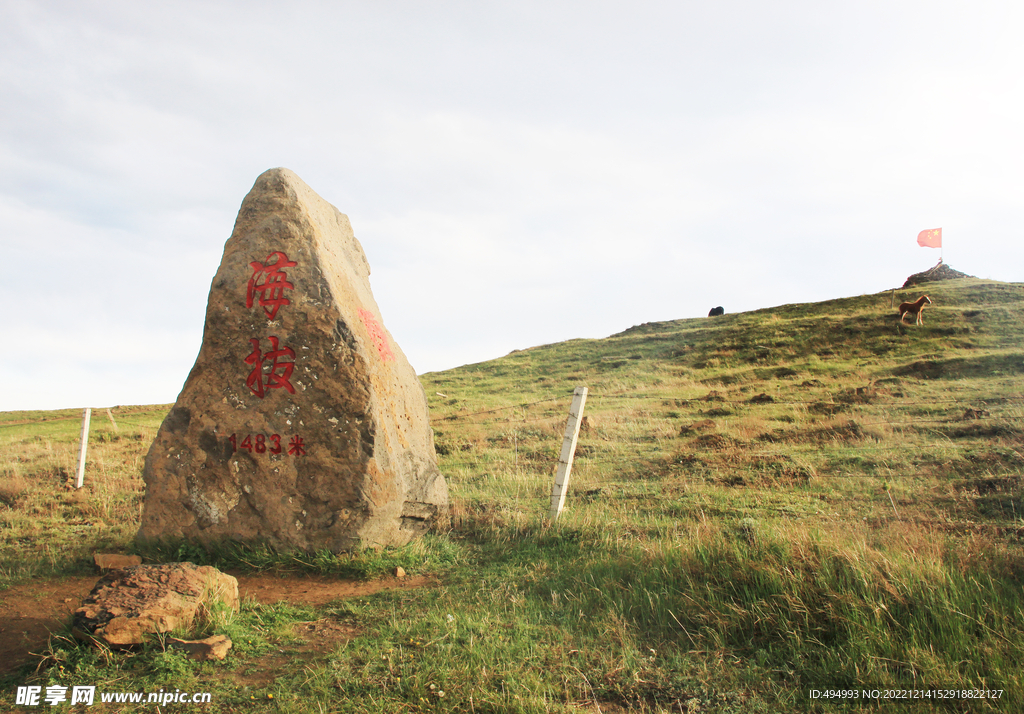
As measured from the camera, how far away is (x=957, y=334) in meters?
27.1

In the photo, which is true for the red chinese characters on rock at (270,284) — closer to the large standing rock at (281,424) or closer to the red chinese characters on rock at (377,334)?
the large standing rock at (281,424)

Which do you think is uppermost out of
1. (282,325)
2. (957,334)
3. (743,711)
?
(957,334)

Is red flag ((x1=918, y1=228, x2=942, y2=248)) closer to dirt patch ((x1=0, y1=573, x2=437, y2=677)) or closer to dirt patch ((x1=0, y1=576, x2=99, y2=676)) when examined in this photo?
dirt patch ((x1=0, y1=573, x2=437, y2=677))

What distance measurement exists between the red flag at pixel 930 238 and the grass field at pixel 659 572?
81.8 ft

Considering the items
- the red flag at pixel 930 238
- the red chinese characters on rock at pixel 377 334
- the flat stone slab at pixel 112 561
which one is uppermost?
the red flag at pixel 930 238

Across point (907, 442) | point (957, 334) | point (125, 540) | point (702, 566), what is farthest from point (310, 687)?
point (957, 334)

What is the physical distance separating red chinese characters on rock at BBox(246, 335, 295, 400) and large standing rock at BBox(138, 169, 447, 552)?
0.04ft

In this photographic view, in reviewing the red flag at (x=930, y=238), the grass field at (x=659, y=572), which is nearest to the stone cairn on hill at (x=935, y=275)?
the red flag at (x=930, y=238)

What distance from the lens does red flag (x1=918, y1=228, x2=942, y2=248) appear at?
1405 inches

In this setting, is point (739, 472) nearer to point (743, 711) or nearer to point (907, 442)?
point (907, 442)

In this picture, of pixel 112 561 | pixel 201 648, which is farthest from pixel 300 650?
pixel 112 561

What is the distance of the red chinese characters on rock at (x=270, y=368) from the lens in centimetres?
695

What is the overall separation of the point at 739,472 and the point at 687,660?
21.8 ft

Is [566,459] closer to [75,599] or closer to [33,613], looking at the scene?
[75,599]
